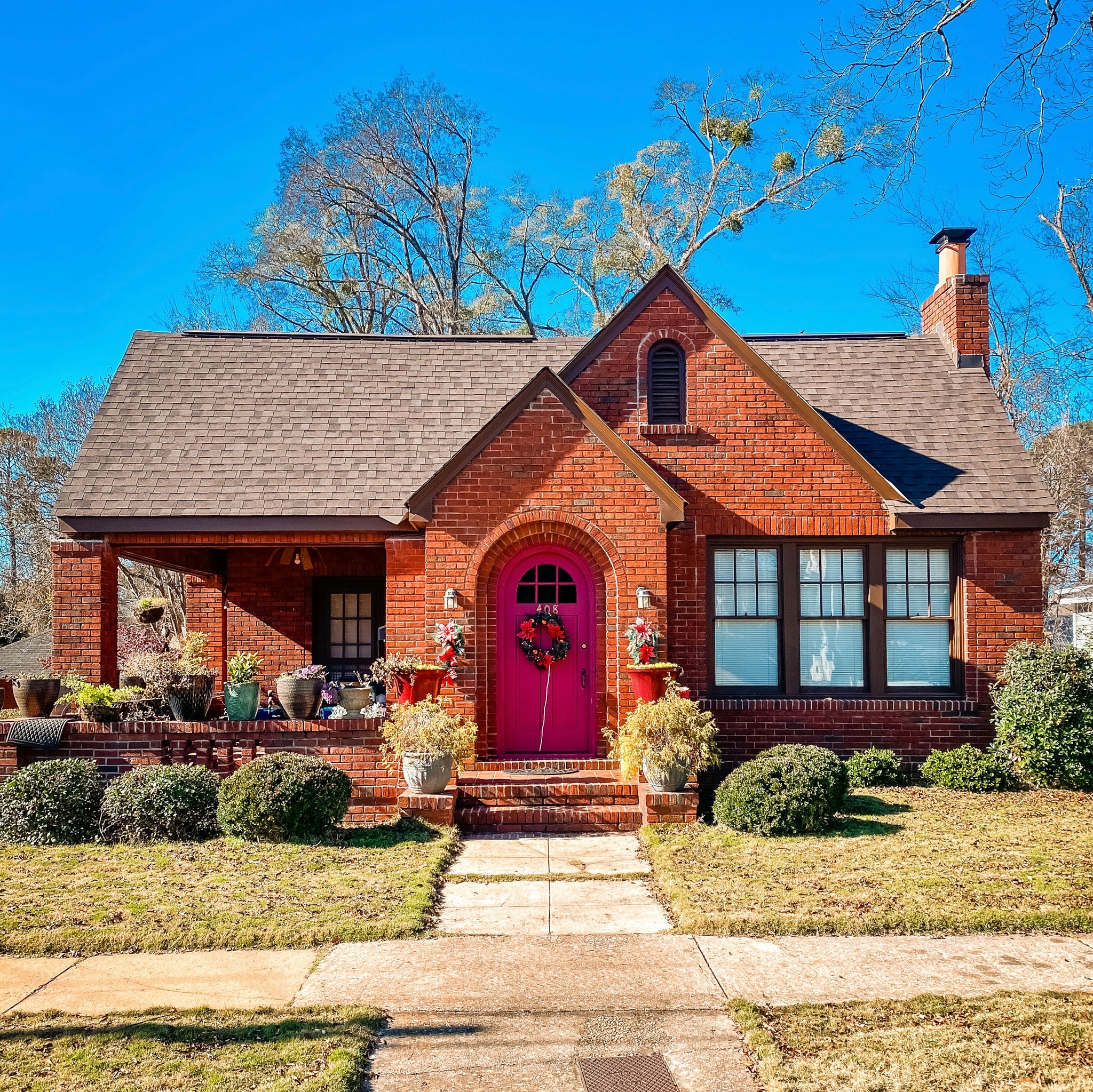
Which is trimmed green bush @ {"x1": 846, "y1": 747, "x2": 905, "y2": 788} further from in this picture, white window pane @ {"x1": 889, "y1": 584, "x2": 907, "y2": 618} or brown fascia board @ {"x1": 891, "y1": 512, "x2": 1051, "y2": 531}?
brown fascia board @ {"x1": 891, "y1": 512, "x2": 1051, "y2": 531}

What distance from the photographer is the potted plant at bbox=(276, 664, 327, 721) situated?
10.6 m

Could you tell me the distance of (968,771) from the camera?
11.0 meters

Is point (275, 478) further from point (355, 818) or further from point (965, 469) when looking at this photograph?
point (965, 469)

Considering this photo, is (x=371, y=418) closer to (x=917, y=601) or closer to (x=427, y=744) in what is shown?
(x=427, y=744)

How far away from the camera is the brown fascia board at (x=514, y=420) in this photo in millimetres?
10852

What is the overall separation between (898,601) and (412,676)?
20.6 ft

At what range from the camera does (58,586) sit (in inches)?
458

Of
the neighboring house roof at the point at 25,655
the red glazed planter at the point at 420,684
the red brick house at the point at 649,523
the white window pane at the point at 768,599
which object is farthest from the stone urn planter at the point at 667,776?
the neighboring house roof at the point at 25,655

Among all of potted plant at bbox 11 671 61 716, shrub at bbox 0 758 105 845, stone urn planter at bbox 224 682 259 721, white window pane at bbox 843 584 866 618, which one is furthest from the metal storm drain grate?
white window pane at bbox 843 584 866 618

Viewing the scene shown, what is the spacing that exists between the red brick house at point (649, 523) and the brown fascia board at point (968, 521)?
3 cm

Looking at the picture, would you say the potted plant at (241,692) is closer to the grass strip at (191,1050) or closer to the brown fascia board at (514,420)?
the brown fascia board at (514,420)

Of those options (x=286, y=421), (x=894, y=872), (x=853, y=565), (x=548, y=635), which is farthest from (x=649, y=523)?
(x=286, y=421)

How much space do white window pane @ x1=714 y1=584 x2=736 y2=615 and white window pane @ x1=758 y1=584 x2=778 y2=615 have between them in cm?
33

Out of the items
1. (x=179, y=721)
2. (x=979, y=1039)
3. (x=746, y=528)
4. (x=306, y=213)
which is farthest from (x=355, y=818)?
(x=306, y=213)
